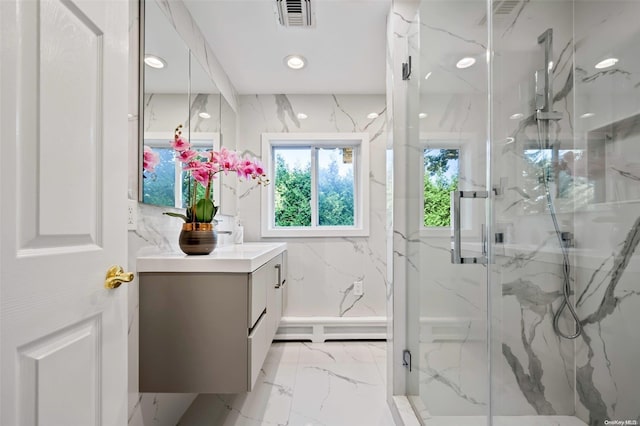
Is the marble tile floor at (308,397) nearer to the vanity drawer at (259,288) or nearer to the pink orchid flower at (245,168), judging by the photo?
the vanity drawer at (259,288)

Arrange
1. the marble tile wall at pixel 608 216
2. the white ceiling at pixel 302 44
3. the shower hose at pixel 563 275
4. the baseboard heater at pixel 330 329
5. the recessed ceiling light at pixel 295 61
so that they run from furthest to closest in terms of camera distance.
Result: 1. the baseboard heater at pixel 330 329
2. the recessed ceiling light at pixel 295 61
3. the white ceiling at pixel 302 44
4. the shower hose at pixel 563 275
5. the marble tile wall at pixel 608 216

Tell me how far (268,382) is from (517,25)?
2.36m

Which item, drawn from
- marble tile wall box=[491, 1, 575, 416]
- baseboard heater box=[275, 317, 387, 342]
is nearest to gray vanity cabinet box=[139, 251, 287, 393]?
marble tile wall box=[491, 1, 575, 416]

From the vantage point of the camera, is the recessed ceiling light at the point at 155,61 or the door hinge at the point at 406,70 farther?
the door hinge at the point at 406,70

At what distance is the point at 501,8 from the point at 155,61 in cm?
155

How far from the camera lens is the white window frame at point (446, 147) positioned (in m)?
1.38

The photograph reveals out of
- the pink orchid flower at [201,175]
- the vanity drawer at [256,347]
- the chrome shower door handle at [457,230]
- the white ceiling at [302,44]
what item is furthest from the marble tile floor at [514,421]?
the white ceiling at [302,44]

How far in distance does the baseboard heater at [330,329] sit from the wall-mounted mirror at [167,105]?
1603 millimetres

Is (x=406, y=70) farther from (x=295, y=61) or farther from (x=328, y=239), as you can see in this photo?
(x=328, y=239)

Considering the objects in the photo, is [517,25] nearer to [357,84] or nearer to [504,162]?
[504,162]

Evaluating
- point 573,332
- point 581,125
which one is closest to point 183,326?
point 573,332

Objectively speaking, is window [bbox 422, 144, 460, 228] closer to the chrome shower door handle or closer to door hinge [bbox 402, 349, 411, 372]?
the chrome shower door handle

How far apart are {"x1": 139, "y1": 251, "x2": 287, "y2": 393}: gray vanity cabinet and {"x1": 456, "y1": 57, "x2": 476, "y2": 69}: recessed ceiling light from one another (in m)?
1.31

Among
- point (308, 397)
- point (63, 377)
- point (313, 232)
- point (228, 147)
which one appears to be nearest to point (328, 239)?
point (313, 232)
